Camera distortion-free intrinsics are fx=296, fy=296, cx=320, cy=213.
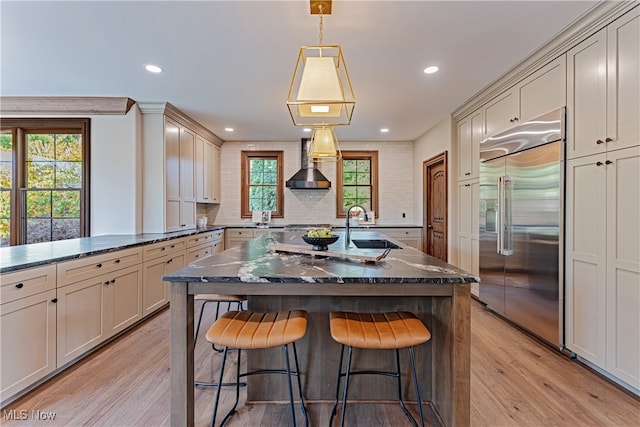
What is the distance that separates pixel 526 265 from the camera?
111 inches

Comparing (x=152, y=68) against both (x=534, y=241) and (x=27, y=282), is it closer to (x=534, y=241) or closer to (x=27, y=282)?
(x=27, y=282)

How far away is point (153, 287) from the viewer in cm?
336

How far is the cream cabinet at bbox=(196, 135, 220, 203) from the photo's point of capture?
5059mm

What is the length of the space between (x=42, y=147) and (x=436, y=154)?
5.58m

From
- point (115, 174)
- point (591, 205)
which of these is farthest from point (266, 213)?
point (591, 205)

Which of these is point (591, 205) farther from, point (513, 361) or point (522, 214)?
point (513, 361)

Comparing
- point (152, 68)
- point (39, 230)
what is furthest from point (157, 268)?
point (152, 68)

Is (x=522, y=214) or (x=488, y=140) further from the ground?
(x=488, y=140)

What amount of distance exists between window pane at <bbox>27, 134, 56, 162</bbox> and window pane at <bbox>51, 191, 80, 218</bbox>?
1.56ft

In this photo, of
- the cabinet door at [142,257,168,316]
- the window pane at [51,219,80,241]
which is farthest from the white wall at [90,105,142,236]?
the cabinet door at [142,257,168,316]

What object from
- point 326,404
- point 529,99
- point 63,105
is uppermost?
point 63,105

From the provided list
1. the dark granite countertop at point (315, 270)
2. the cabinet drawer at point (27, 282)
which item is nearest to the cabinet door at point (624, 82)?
the dark granite countertop at point (315, 270)

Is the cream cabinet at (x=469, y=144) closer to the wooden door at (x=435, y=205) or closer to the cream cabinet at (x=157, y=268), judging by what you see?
the wooden door at (x=435, y=205)

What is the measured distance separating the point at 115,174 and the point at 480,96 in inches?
181
